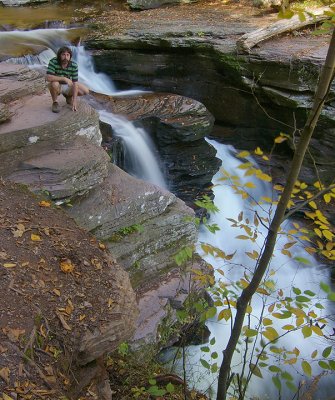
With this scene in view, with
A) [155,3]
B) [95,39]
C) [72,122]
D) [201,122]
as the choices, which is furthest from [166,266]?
[155,3]

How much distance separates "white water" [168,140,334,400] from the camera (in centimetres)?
605

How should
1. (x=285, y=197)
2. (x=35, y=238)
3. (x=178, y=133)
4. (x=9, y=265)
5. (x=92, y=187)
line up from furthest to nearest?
(x=178, y=133), (x=92, y=187), (x=35, y=238), (x=9, y=265), (x=285, y=197)

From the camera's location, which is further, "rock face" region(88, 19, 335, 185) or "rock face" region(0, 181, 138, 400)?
"rock face" region(88, 19, 335, 185)

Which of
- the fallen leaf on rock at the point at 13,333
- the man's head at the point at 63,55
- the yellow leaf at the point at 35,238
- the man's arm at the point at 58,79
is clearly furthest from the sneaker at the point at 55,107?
the fallen leaf on rock at the point at 13,333

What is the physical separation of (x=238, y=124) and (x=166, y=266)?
16.6 ft

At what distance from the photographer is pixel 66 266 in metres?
3.53

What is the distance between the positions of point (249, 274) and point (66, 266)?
176 inches

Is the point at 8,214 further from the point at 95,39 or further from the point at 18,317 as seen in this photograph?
the point at 95,39

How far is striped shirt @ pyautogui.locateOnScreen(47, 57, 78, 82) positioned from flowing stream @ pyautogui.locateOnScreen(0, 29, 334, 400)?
235cm

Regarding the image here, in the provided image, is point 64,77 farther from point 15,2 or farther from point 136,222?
point 15,2

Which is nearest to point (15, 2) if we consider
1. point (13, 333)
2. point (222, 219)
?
point (222, 219)

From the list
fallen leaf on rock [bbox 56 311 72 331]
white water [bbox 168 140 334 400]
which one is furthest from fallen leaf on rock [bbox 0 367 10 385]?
white water [bbox 168 140 334 400]

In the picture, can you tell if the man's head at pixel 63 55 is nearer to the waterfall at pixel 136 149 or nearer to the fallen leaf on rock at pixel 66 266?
the waterfall at pixel 136 149

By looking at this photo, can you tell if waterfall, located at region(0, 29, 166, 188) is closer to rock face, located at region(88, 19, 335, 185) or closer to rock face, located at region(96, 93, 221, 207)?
rock face, located at region(96, 93, 221, 207)
